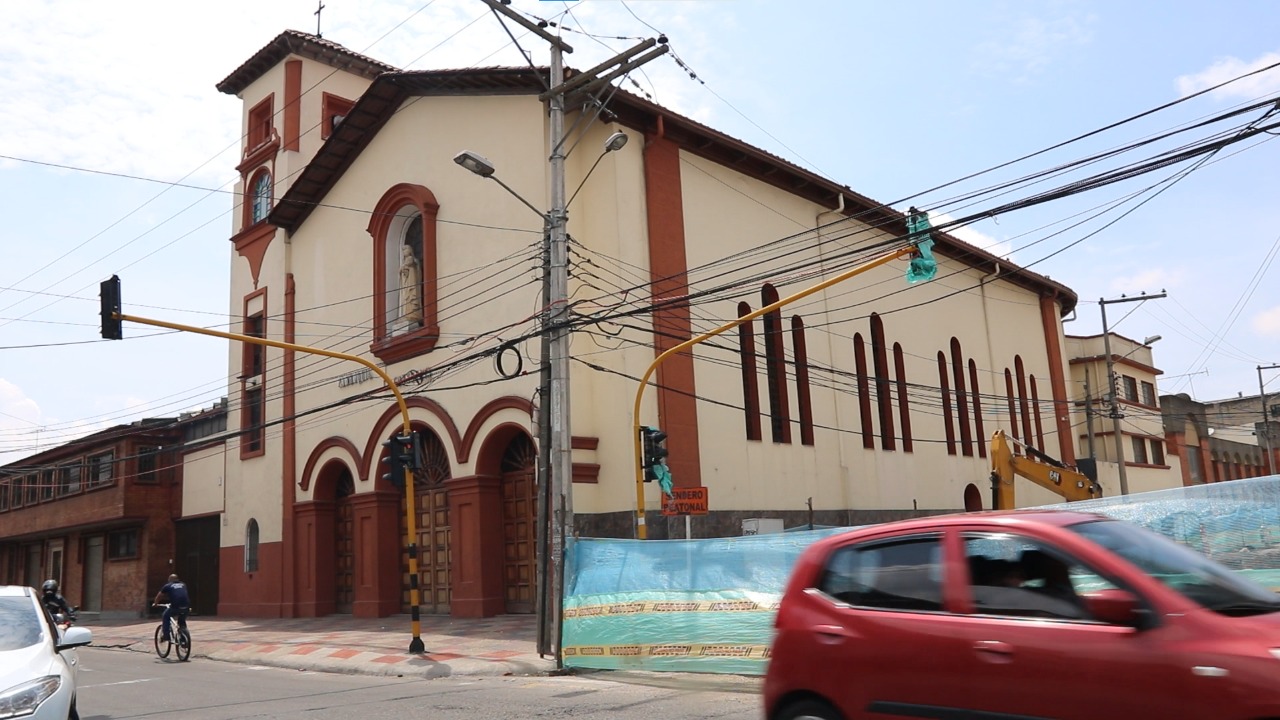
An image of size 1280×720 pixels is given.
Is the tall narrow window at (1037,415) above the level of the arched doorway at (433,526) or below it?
above

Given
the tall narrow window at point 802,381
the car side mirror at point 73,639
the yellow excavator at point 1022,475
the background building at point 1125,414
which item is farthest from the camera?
the background building at point 1125,414

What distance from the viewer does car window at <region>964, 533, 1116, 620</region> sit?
5.03 metres

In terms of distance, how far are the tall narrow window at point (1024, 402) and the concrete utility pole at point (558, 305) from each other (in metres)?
26.4

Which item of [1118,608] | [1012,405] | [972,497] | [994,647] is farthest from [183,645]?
[1012,405]

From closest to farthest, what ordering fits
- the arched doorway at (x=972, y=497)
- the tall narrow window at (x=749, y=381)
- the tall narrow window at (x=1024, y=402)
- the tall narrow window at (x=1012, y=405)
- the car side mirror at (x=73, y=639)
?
1. the car side mirror at (x=73, y=639)
2. the tall narrow window at (x=749, y=381)
3. the arched doorway at (x=972, y=497)
4. the tall narrow window at (x=1012, y=405)
5. the tall narrow window at (x=1024, y=402)

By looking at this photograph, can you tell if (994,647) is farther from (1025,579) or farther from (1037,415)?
(1037,415)

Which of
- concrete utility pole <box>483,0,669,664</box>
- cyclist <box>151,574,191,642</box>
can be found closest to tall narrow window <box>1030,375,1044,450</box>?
concrete utility pole <box>483,0,669,664</box>

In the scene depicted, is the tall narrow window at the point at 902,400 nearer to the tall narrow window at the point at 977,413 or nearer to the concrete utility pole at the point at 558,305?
the tall narrow window at the point at 977,413

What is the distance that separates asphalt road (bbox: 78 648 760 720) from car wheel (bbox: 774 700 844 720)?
3.49 m

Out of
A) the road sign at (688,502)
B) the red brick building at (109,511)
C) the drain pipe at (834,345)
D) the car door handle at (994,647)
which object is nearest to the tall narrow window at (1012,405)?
the drain pipe at (834,345)

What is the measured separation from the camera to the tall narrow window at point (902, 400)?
30.2 meters

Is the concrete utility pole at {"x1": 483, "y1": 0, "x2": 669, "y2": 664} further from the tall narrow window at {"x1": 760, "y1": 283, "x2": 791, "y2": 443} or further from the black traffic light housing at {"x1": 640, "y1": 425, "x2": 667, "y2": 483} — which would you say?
the tall narrow window at {"x1": 760, "y1": 283, "x2": 791, "y2": 443}

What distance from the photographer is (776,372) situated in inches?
1006

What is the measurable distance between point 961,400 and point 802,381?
10.0 m
